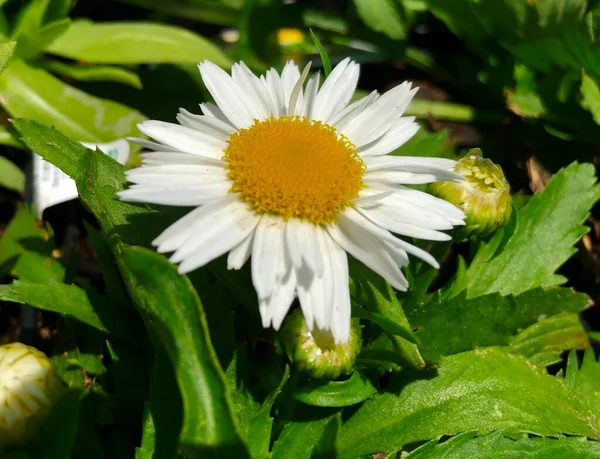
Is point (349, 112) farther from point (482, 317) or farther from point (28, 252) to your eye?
point (28, 252)

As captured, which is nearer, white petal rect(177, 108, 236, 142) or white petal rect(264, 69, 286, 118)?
white petal rect(177, 108, 236, 142)

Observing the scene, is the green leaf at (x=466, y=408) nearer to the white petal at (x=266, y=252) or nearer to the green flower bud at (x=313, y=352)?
the green flower bud at (x=313, y=352)

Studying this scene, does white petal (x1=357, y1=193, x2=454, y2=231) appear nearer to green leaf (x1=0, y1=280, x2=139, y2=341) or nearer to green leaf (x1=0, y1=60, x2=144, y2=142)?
green leaf (x1=0, y1=280, x2=139, y2=341)

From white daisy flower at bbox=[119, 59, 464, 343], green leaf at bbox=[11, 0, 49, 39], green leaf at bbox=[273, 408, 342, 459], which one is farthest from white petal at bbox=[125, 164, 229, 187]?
green leaf at bbox=[11, 0, 49, 39]

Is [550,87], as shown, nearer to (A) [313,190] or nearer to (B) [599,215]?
(B) [599,215]

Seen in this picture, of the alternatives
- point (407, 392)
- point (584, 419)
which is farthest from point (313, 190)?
point (584, 419)
